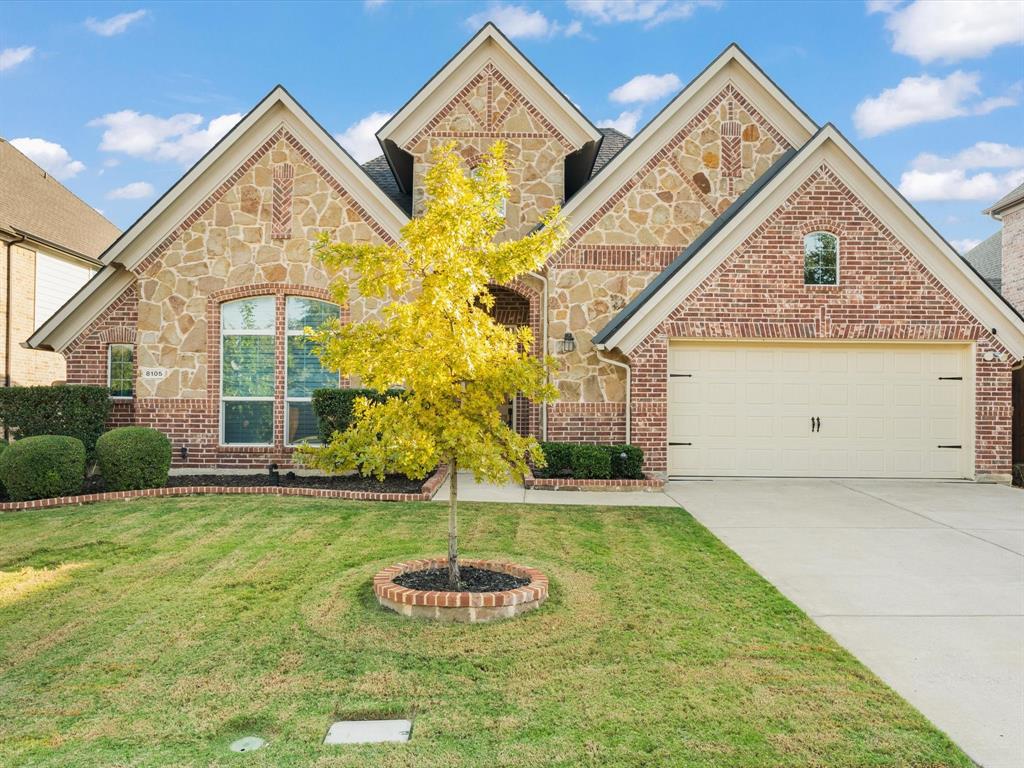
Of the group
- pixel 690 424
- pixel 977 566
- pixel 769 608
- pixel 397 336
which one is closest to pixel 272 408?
pixel 690 424

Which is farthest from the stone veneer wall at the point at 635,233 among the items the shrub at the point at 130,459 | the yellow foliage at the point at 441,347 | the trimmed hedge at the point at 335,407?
the yellow foliage at the point at 441,347

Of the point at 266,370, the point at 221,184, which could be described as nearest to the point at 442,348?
the point at 266,370

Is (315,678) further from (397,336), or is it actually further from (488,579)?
(397,336)

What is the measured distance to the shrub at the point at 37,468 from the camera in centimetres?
1098

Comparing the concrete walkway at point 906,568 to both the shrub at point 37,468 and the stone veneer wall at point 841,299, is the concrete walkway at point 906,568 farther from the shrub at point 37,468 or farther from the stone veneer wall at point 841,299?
the shrub at point 37,468

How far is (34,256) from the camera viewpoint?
22.0m

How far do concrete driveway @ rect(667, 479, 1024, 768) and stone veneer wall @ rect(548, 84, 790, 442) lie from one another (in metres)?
2.33

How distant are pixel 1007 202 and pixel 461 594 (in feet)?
99.1

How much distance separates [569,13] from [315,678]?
1661 cm

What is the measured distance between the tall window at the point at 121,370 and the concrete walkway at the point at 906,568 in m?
6.60

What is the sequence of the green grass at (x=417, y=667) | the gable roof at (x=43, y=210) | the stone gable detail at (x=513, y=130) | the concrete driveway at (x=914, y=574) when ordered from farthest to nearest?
1. the gable roof at (x=43, y=210)
2. the stone gable detail at (x=513, y=130)
3. the concrete driveway at (x=914, y=574)
4. the green grass at (x=417, y=667)

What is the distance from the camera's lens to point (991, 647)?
5477mm

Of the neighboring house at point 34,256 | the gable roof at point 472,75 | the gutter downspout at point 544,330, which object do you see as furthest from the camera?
the neighboring house at point 34,256

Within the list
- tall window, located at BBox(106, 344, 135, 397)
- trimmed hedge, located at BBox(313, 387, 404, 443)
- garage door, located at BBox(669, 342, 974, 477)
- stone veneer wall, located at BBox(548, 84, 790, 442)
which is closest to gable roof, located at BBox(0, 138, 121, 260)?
tall window, located at BBox(106, 344, 135, 397)
